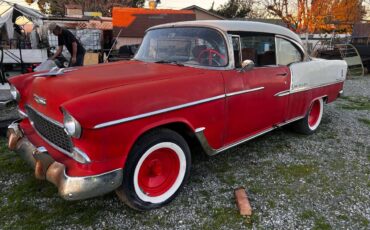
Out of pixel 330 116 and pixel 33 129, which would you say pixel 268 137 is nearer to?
pixel 330 116

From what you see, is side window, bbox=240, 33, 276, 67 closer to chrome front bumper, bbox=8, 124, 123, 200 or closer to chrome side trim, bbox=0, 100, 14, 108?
chrome front bumper, bbox=8, 124, 123, 200

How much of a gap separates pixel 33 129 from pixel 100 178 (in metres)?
1.21

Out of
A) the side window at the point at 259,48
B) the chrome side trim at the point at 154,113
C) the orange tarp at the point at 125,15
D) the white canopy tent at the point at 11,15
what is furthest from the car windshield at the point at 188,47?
the orange tarp at the point at 125,15

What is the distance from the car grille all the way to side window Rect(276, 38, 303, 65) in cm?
280

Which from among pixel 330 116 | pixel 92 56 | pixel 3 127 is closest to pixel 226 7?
pixel 92 56

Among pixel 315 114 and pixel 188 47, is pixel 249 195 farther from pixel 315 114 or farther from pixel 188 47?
pixel 315 114

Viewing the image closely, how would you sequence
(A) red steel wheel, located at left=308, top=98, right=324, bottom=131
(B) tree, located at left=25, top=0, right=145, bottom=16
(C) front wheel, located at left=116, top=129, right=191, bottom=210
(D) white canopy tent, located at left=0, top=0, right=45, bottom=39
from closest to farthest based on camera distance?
1. (C) front wheel, located at left=116, top=129, right=191, bottom=210
2. (A) red steel wheel, located at left=308, top=98, right=324, bottom=131
3. (D) white canopy tent, located at left=0, top=0, right=45, bottom=39
4. (B) tree, located at left=25, top=0, right=145, bottom=16

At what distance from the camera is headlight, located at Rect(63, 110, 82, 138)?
7.26 ft

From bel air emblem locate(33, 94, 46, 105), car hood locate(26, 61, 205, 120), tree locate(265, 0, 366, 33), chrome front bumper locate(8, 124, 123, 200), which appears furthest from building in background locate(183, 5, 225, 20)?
chrome front bumper locate(8, 124, 123, 200)

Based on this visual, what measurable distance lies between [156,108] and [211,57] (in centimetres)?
110

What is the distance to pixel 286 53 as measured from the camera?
4.22 meters

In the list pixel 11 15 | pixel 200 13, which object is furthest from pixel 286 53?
pixel 200 13

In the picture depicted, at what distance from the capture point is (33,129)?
310 centimetres

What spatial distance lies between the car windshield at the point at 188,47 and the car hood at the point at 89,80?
0.21 m
